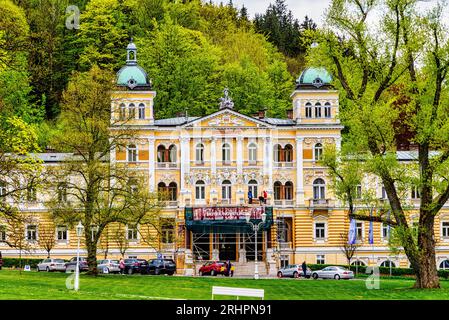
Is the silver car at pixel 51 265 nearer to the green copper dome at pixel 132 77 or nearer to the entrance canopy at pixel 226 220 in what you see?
the entrance canopy at pixel 226 220

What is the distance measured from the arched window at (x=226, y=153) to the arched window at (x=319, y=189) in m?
8.15

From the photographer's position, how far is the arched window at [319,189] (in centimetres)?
9031

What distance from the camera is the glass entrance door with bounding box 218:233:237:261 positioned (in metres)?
88.6

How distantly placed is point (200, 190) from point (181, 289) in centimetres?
3767

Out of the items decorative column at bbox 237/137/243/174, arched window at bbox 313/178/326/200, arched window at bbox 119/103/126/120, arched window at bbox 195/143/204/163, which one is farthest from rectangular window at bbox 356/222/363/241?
arched window at bbox 119/103/126/120

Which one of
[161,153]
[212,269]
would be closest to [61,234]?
[161,153]

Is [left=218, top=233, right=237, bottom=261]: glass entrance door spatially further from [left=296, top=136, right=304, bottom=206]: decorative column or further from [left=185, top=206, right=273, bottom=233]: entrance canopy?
[left=296, top=136, right=304, bottom=206]: decorative column

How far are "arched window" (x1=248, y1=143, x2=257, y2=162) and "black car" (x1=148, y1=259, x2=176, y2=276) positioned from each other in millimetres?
15272

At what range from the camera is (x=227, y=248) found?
291 ft

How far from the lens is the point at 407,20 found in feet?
174

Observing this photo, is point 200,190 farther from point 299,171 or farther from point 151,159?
point 299,171
